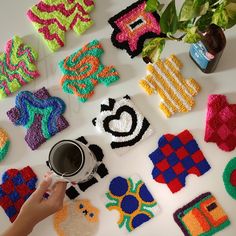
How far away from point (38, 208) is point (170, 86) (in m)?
0.42

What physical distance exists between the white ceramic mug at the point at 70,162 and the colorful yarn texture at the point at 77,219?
0.27ft

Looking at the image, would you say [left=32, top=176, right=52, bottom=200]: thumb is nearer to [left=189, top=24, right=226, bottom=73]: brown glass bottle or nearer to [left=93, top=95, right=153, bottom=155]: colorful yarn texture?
[left=93, top=95, right=153, bottom=155]: colorful yarn texture

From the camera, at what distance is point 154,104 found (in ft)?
3.15

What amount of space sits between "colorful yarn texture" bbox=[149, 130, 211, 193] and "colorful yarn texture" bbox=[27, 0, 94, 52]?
1.18 ft

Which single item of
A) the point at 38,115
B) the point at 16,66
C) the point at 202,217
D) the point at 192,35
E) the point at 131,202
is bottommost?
the point at 202,217

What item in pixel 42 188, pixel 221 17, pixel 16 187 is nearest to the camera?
pixel 221 17

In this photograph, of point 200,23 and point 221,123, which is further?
point 221,123

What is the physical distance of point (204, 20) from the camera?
0.76 m

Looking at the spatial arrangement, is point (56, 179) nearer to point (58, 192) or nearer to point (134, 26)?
point (58, 192)

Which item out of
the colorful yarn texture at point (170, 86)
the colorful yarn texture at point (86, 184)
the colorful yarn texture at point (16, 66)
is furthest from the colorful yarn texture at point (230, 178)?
the colorful yarn texture at point (16, 66)

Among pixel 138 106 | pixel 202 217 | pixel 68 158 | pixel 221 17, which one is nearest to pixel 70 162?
pixel 68 158

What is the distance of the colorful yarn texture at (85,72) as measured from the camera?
0.97 m

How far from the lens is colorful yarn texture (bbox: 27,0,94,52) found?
100cm

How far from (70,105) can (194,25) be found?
38 cm
